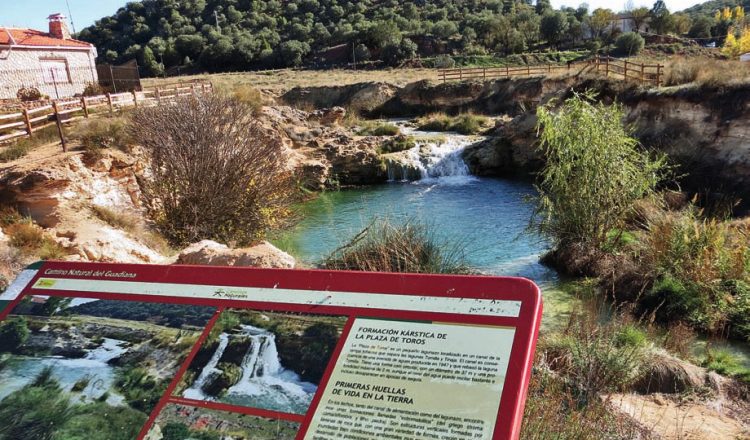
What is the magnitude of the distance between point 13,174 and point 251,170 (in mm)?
5066

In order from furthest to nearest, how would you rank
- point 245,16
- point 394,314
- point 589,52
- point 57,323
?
point 245,16 → point 589,52 → point 57,323 → point 394,314

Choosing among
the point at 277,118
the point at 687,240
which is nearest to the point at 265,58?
the point at 277,118

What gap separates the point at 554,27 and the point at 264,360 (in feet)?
207

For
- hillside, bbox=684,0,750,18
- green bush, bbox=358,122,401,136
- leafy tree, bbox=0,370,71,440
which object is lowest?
green bush, bbox=358,122,401,136

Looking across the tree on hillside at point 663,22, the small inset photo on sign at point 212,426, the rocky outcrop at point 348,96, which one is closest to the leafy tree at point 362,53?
the rocky outcrop at point 348,96

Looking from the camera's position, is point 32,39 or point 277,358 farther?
point 32,39

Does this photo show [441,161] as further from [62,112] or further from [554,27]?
[554,27]

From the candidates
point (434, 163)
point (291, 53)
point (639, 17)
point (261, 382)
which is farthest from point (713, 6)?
point (261, 382)

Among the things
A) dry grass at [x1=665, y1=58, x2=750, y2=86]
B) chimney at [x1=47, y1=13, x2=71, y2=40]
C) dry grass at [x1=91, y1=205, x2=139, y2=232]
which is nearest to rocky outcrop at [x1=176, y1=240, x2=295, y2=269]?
dry grass at [x1=91, y1=205, x2=139, y2=232]

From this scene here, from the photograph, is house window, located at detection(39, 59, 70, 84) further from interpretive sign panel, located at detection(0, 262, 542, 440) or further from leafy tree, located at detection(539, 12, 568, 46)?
leafy tree, located at detection(539, 12, 568, 46)

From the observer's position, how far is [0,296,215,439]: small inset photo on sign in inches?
101

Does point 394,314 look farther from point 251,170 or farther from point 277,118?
point 277,118

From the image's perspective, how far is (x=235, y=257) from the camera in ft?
24.2

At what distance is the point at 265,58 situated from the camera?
2478 inches
